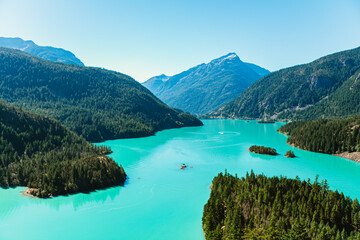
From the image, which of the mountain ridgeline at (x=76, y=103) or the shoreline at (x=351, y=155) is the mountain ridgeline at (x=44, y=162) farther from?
the shoreline at (x=351, y=155)

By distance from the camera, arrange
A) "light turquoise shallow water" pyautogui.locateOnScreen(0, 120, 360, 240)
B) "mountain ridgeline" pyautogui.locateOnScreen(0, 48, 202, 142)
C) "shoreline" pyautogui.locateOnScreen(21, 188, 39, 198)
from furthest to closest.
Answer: "mountain ridgeline" pyautogui.locateOnScreen(0, 48, 202, 142), "shoreline" pyautogui.locateOnScreen(21, 188, 39, 198), "light turquoise shallow water" pyautogui.locateOnScreen(0, 120, 360, 240)

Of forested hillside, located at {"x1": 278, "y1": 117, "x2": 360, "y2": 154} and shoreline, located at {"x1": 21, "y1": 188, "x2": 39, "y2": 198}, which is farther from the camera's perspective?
forested hillside, located at {"x1": 278, "y1": 117, "x2": 360, "y2": 154}

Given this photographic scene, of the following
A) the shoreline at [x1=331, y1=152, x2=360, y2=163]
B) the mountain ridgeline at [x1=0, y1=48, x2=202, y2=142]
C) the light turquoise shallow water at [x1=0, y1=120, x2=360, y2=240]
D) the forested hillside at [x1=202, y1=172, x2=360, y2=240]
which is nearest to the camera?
the forested hillside at [x1=202, y1=172, x2=360, y2=240]

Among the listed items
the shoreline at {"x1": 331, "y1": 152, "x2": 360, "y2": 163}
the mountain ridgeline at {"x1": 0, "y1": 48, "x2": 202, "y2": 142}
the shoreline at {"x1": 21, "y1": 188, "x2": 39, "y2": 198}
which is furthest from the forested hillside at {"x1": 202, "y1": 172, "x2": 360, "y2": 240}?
the mountain ridgeline at {"x1": 0, "y1": 48, "x2": 202, "y2": 142}

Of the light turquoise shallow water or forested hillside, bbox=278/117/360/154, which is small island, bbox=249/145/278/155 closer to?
the light turquoise shallow water

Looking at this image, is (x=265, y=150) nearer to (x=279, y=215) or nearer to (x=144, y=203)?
(x=144, y=203)

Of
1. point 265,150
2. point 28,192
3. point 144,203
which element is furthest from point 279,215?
point 265,150
